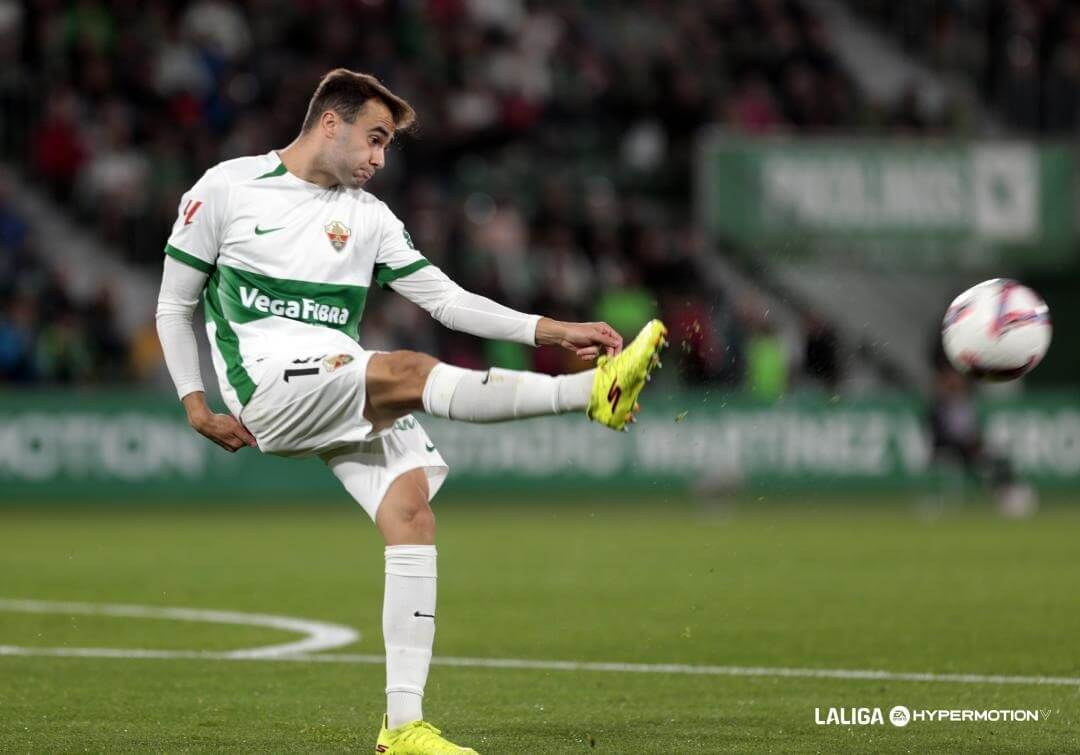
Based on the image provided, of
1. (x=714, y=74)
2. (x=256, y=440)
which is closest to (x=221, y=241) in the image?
(x=256, y=440)

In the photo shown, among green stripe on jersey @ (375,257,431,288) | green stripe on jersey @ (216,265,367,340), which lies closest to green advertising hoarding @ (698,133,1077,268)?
green stripe on jersey @ (375,257,431,288)

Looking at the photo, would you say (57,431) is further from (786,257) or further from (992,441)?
(992,441)

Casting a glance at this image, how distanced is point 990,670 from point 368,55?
16.5m

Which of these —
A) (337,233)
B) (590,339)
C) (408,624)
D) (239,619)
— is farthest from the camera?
(239,619)

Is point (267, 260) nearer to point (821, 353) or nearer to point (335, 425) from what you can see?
point (335, 425)

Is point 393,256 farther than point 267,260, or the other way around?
point 393,256

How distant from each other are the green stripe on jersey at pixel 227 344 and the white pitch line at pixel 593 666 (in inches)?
102

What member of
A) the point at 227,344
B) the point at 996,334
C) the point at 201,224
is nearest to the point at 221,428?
the point at 227,344

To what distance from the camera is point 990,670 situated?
7863 mm

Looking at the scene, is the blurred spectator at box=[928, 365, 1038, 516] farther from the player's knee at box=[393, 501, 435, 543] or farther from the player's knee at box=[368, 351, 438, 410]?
the player's knee at box=[368, 351, 438, 410]

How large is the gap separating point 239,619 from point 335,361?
4501mm

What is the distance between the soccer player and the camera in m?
5.81

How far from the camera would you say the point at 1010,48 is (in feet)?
82.9

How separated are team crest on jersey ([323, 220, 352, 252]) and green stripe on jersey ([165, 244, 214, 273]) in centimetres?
43
